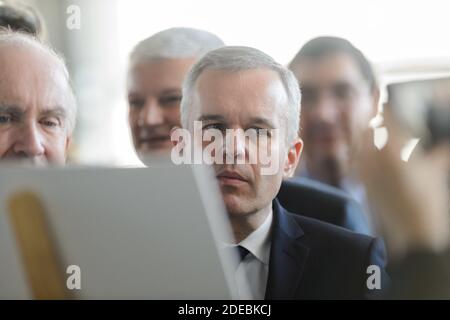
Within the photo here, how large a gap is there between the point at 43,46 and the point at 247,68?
46cm

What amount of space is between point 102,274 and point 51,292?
0.28ft

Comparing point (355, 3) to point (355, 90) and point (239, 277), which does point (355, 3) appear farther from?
point (239, 277)

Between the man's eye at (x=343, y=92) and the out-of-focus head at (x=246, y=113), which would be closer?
the out-of-focus head at (x=246, y=113)

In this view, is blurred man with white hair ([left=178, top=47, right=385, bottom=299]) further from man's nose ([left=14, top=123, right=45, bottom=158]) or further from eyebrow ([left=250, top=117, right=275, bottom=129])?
man's nose ([left=14, top=123, right=45, bottom=158])

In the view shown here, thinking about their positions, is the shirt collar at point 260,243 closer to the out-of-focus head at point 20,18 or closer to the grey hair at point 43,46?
the grey hair at point 43,46

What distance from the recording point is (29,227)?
1.01 meters

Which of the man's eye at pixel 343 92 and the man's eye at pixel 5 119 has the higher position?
the man's eye at pixel 343 92

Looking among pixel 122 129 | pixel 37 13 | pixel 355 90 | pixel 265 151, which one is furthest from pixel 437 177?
pixel 37 13

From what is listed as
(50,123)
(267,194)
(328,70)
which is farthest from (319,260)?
(50,123)

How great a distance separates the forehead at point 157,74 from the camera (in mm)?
1569

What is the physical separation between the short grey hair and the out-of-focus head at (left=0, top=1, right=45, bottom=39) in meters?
0.36

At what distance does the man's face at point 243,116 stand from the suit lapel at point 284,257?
2.1 inches

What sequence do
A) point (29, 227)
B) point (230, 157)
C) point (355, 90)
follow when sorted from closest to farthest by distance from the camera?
1. point (29, 227)
2. point (230, 157)
3. point (355, 90)

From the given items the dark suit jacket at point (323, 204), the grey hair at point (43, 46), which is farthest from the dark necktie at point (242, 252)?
the grey hair at point (43, 46)
